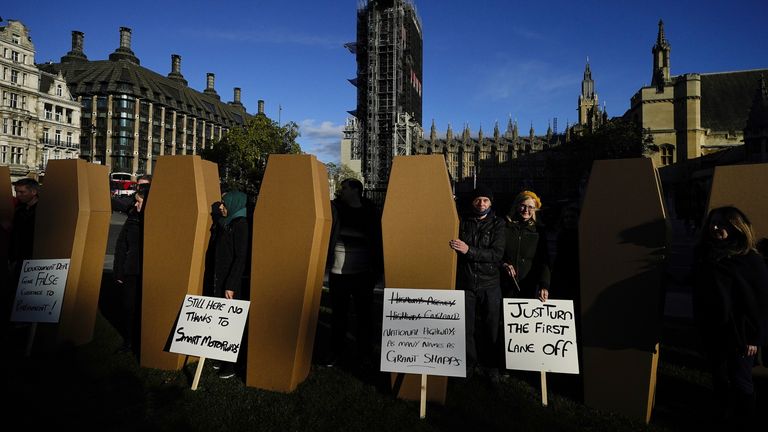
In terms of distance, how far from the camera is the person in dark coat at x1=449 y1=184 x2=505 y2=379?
3.97 m

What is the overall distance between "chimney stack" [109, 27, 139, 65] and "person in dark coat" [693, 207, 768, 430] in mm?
78225

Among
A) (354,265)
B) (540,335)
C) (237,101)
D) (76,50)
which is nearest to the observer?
(540,335)

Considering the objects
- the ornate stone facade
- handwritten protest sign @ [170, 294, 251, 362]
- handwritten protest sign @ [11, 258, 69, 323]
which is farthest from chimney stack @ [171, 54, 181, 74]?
handwritten protest sign @ [170, 294, 251, 362]

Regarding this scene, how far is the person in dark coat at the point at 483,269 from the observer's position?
397cm

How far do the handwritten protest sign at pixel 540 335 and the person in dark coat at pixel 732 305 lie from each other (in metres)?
0.99

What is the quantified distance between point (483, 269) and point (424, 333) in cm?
87

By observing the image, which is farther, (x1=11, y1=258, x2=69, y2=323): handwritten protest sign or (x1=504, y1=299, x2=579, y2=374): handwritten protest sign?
(x1=11, y1=258, x2=69, y2=323): handwritten protest sign

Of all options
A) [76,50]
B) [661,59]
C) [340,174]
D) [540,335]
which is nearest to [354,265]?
[540,335]

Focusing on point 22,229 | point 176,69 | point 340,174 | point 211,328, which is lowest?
point 211,328

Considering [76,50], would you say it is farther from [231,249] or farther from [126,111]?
[231,249]

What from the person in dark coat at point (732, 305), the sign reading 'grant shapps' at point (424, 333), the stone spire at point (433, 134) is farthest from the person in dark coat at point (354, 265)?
the stone spire at point (433, 134)

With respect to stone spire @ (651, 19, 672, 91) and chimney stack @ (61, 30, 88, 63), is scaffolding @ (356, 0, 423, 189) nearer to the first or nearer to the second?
stone spire @ (651, 19, 672, 91)

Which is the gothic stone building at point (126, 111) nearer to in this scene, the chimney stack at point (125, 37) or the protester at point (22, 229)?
the chimney stack at point (125, 37)

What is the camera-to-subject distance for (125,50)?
217ft
